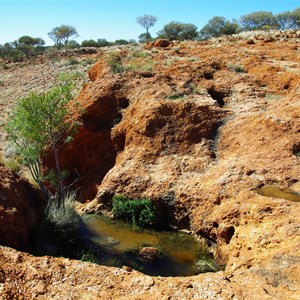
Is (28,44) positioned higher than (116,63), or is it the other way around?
(28,44)

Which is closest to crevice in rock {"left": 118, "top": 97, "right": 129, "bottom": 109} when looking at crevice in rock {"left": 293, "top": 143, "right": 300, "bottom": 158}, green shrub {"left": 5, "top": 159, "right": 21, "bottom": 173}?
green shrub {"left": 5, "top": 159, "right": 21, "bottom": 173}

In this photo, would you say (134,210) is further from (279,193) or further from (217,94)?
(217,94)

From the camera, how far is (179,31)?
49031mm

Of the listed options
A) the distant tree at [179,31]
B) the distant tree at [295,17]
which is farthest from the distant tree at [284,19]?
the distant tree at [179,31]

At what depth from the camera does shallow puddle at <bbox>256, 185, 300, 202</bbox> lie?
9170 millimetres

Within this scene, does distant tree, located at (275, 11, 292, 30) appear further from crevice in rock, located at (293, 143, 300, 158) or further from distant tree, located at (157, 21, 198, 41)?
crevice in rock, located at (293, 143, 300, 158)

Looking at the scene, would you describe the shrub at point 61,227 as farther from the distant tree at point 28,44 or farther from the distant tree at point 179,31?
the distant tree at point 179,31

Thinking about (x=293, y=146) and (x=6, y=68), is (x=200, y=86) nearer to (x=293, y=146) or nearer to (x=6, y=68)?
(x=293, y=146)

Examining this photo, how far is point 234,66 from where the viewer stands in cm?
1600

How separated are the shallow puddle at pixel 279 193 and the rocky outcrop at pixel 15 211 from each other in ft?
18.6

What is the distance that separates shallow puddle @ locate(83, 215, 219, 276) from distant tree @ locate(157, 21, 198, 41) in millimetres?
39445

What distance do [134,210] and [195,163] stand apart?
238 cm

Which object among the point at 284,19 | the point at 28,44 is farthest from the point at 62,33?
the point at 284,19

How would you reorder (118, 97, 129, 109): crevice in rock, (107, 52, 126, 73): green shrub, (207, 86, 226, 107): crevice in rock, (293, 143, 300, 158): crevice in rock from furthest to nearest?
(107, 52, 126, 73): green shrub < (118, 97, 129, 109): crevice in rock < (207, 86, 226, 107): crevice in rock < (293, 143, 300, 158): crevice in rock
